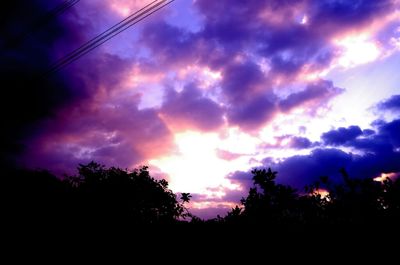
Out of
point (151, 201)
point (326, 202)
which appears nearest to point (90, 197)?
point (151, 201)

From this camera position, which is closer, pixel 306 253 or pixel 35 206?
pixel 306 253

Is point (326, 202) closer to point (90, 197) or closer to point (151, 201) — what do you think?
point (151, 201)

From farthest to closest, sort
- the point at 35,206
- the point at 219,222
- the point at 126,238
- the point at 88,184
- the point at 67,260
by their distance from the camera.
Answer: the point at 88,184 → the point at 35,206 → the point at 219,222 → the point at 126,238 → the point at 67,260

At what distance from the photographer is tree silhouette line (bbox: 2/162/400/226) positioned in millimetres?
10836

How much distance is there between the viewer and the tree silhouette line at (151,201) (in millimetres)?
10836

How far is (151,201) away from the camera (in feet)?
139

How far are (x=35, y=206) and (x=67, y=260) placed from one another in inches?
A: 163

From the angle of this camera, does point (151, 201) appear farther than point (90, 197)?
Yes

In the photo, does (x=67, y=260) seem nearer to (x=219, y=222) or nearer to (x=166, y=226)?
(x=166, y=226)

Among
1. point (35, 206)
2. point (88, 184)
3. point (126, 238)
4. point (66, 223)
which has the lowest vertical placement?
point (126, 238)

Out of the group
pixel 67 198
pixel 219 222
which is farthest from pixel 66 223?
pixel 219 222

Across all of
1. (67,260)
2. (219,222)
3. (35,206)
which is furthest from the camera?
(35,206)

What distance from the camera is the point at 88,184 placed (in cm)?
4012

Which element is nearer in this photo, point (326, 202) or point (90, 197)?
point (90, 197)
